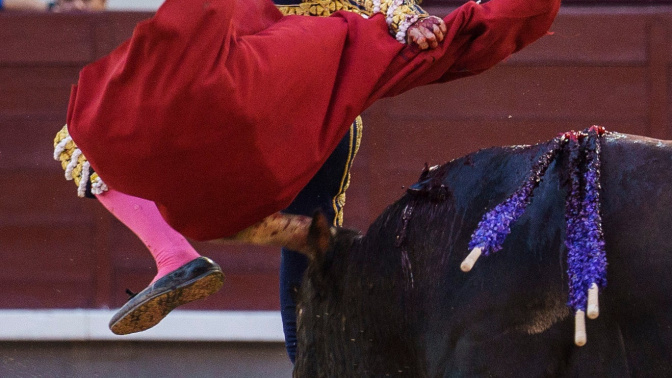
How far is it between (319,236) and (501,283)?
40 centimetres

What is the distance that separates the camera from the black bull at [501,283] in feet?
4.85

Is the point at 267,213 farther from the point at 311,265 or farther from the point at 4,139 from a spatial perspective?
the point at 4,139

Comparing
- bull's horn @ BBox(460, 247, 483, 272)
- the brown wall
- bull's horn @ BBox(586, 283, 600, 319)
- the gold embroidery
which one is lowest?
the brown wall

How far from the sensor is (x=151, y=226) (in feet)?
6.89

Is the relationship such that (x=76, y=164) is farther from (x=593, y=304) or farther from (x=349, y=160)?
(x=593, y=304)

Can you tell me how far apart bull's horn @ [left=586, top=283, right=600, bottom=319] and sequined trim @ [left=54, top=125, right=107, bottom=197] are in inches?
42.7

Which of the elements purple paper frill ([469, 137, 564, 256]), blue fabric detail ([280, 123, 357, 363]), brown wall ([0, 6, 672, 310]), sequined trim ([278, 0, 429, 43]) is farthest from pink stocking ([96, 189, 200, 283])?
brown wall ([0, 6, 672, 310])

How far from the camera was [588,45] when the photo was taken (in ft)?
12.4

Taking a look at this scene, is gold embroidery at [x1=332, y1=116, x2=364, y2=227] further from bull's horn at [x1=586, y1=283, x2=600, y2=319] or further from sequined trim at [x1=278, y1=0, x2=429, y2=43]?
bull's horn at [x1=586, y1=283, x2=600, y2=319]

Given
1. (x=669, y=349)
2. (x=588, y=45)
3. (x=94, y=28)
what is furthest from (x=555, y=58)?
(x=669, y=349)

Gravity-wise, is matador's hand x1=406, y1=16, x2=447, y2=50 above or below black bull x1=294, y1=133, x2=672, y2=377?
above

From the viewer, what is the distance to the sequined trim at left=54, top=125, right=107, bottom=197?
6.75 ft

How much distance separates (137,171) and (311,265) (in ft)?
1.32

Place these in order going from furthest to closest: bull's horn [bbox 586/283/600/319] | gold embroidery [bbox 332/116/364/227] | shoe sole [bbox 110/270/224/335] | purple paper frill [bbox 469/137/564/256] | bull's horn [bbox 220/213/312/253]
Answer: gold embroidery [bbox 332/116/364/227]
shoe sole [bbox 110/270/224/335]
bull's horn [bbox 220/213/312/253]
purple paper frill [bbox 469/137/564/256]
bull's horn [bbox 586/283/600/319]
